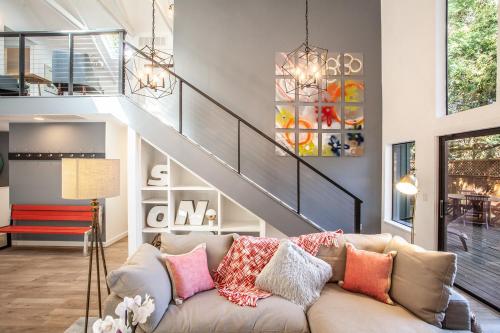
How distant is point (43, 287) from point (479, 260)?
532 centimetres

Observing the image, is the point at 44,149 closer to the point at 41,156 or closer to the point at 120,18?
the point at 41,156

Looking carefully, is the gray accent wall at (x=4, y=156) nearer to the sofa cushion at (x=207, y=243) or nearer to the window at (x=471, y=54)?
the sofa cushion at (x=207, y=243)

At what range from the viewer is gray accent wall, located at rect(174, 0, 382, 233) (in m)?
5.00

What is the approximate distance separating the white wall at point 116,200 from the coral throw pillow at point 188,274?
3731mm

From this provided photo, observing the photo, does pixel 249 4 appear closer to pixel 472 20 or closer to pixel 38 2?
pixel 472 20

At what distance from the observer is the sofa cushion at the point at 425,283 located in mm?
1956

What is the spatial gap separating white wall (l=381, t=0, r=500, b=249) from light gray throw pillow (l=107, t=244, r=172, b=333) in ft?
11.2

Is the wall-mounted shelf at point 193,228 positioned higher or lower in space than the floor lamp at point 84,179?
lower

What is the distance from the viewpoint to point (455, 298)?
79.0 inches

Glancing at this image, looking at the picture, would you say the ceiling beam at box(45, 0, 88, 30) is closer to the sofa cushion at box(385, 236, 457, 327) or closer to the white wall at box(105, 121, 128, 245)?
the white wall at box(105, 121, 128, 245)

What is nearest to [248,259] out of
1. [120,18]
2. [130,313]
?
[130,313]

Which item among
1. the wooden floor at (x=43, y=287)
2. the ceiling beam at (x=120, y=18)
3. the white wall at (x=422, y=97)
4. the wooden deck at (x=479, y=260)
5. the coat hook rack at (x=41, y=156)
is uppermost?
the ceiling beam at (x=120, y=18)

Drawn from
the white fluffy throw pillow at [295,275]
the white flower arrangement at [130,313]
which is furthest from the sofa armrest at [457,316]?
the white flower arrangement at [130,313]

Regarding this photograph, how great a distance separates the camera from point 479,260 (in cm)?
333
